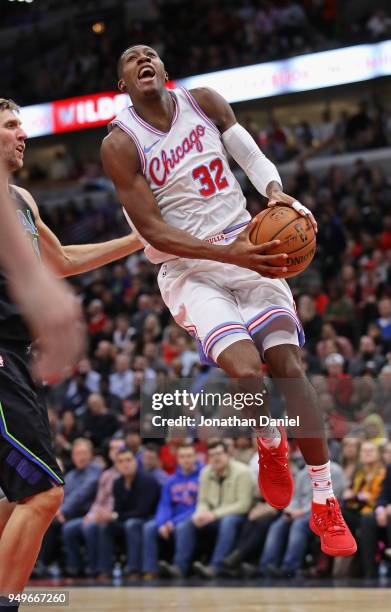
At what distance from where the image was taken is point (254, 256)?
4.90m

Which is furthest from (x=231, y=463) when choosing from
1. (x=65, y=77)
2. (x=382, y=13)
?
(x=65, y=77)

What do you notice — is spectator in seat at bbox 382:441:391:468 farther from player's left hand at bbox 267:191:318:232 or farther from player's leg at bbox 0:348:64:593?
player's leg at bbox 0:348:64:593

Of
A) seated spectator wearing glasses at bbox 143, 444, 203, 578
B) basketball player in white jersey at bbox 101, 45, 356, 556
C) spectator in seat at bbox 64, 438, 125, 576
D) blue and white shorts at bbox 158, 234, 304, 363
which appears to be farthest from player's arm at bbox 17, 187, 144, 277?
spectator in seat at bbox 64, 438, 125, 576

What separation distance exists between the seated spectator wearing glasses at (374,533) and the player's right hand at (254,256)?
4.59 metres

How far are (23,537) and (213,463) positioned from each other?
18.0 ft

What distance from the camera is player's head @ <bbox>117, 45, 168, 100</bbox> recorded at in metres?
5.35

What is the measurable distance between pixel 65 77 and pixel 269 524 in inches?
651

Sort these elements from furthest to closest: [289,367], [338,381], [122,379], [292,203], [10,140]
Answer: [122,379], [338,381], [289,367], [292,203], [10,140]

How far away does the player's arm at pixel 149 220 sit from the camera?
16.3 ft

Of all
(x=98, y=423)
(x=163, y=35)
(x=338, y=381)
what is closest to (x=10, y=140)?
(x=338, y=381)

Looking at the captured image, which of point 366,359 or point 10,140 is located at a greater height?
point 366,359

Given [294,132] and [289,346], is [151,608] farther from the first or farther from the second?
[294,132]

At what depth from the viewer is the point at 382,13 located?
1883cm

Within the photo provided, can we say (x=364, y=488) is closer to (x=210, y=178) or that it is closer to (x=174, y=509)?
(x=174, y=509)
